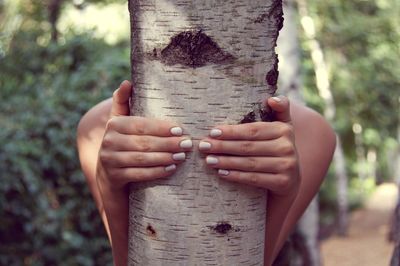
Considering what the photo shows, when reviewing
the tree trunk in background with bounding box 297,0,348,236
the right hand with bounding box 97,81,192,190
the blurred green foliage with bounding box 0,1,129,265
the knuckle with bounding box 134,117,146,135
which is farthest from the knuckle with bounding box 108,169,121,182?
the tree trunk in background with bounding box 297,0,348,236

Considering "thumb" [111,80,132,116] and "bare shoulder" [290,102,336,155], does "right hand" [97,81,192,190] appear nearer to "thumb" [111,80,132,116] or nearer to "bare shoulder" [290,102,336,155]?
"thumb" [111,80,132,116]

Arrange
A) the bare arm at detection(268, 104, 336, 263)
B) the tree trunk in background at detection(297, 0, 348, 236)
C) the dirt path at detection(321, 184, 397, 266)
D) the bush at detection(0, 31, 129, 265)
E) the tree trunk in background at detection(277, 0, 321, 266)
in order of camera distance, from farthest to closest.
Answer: the tree trunk in background at detection(297, 0, 348, 236)
the dirt path at detection(321, 184, 397, 266)
the tree trunk in background at detection(277, 0, 321, 266)
the bush at detection(0, 31, 129, 265)
the bare arm at detection(268, 104, 336, 263)

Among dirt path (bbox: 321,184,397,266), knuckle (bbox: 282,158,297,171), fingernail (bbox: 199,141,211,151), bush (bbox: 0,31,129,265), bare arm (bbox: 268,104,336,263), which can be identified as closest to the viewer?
fingernail (bbox: 199,141,211,151)

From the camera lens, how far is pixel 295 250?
5078mm

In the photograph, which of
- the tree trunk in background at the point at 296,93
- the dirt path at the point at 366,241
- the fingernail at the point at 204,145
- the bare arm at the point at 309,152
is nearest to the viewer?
the fingernail at the point at 204,145

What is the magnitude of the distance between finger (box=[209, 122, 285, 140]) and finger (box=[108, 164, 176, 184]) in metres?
0.12

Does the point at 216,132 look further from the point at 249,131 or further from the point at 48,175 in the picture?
the point at 48,175

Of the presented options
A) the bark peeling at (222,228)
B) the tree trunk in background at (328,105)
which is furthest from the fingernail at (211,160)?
the tree trunk in background at (328,105)

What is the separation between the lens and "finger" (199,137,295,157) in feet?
4.23

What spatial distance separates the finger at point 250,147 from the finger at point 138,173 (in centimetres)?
9

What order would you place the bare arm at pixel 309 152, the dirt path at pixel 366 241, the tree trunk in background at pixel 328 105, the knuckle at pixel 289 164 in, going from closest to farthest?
the knuckle at pixel 289 164
the bare arm at pixel 309 152
the dirt path at pixel 366 241
the tree trunk in background at pixel 328 105

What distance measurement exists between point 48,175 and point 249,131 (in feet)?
13.8

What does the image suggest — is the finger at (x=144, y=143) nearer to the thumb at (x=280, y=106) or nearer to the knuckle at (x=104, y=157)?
the knuckle at (x=104, y=157)

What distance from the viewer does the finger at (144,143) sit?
4.26 ft
